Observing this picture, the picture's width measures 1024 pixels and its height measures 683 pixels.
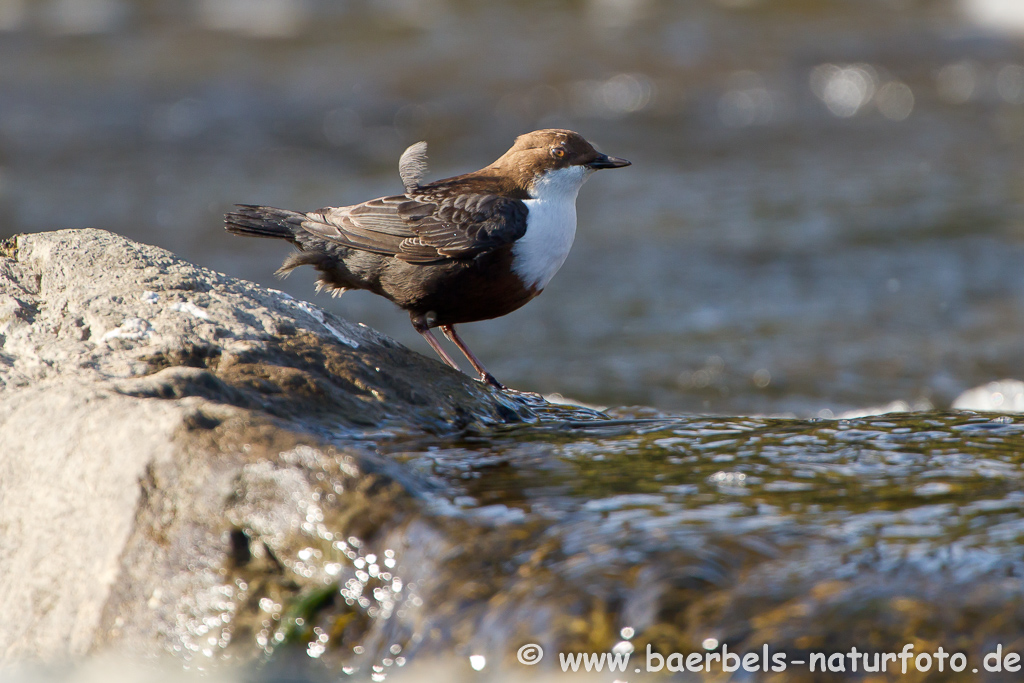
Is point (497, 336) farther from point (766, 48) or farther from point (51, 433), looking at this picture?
point (766, 48)

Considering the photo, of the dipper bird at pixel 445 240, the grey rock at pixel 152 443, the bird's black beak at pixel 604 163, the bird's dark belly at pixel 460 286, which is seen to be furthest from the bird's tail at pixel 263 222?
the bird's black beak at pixel 604 163

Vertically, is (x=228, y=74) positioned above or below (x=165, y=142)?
above

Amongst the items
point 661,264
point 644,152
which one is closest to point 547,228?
point 661,264

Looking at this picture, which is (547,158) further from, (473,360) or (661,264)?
(661,264)

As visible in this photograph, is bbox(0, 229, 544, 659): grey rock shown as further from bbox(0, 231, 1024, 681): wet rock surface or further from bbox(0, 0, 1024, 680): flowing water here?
bbox(0, 0, 1024, 680): flowing water

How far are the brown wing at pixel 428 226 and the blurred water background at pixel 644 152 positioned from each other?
2502 mm

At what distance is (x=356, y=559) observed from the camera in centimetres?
230

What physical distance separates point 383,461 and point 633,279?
6.01 m

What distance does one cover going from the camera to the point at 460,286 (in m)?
3.92

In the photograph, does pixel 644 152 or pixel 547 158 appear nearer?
pixel 547 158

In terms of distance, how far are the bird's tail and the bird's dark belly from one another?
1.34 ft

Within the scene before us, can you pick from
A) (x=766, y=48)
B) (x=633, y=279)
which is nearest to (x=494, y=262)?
(x=633, y=279)

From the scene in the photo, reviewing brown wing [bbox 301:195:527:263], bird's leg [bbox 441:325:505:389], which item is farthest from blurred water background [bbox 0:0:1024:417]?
brown wing [bbox 301:195:527:263]

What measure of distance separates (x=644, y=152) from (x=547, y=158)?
25.5 feet
